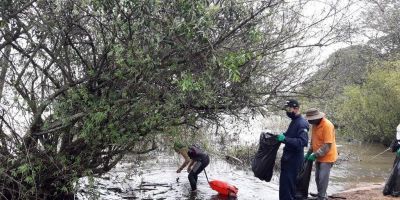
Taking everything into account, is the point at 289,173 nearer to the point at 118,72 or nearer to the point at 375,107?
the point at 118,72

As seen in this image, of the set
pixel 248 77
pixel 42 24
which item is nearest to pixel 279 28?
pixel 248 77

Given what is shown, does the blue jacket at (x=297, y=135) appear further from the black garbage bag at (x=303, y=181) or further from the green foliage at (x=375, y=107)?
the green foliage at (x=375, y=107)

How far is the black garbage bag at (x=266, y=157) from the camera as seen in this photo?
7375 mm

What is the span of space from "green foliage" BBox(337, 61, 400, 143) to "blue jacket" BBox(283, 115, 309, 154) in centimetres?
1495

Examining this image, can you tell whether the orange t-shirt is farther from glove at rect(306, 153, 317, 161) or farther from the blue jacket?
the blue jacket

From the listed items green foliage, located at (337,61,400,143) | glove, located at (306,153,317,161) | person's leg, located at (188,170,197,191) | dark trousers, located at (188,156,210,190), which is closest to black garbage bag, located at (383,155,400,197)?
glove, located at (306,153,317,161)

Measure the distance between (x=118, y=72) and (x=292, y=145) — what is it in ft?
9.72

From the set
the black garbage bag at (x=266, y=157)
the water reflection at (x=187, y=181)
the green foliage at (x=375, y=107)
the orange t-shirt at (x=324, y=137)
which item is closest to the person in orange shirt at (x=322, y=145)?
the orange t-shirt at (x=324, y=137)

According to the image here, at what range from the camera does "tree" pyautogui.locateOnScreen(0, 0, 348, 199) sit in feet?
16.6

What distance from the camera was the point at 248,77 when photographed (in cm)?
701

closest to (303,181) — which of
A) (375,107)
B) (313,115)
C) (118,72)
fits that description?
(313,115)

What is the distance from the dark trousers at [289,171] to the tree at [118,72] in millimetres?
1005

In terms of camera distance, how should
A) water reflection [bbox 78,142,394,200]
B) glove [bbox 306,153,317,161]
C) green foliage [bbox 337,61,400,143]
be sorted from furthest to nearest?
green foliage [bbox 337,61,400,143] < water reflection [bbox 78,142,394,200] < glove [bbox 306,153,317,161]

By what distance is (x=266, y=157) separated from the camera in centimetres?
744
